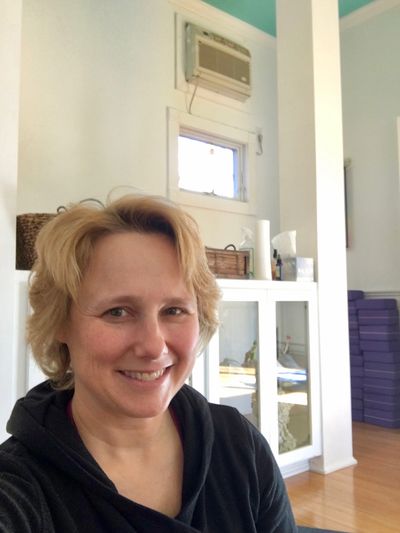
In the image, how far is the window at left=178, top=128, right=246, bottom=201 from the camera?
3.48 m

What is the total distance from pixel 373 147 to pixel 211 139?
1.30m

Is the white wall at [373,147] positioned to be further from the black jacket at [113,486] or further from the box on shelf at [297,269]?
the black jacket at [113,486]

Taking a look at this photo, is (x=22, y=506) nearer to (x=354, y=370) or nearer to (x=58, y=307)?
(x=58, y=307)

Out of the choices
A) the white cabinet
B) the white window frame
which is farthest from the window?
the white cabinet

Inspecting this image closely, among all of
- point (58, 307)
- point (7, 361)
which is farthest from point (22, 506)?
point (7, 361)

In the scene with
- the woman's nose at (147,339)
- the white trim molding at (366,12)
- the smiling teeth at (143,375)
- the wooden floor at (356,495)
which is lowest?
the wooden floor at (356,495)

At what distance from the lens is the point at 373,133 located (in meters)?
3.81

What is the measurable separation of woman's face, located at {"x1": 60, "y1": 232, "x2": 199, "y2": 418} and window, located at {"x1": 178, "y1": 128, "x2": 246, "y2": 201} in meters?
2.63

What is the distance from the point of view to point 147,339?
76 centimetres

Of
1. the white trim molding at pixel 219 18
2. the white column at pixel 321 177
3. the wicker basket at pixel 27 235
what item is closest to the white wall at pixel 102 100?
the white trim molding at pixel 219 18

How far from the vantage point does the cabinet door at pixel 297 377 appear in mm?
2383

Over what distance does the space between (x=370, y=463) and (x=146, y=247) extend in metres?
2.32

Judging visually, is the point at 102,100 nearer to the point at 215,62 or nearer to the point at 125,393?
the point at 215,62

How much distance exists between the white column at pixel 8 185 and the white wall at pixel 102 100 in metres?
1.01
